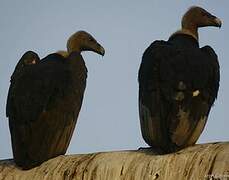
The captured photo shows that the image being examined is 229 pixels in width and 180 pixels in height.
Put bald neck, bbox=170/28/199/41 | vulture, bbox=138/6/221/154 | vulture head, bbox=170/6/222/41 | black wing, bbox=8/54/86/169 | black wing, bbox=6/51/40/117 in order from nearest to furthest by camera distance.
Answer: vulture, bbox=138/6/221/154
black wing, bbox=8/54/86/169
black wing, bbox=6/51/40/117
bald neck, bbox=170/28/199/41
vulture head, bbox=170/6/222/41

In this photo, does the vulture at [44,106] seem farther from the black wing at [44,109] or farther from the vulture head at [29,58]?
the vulture head at [29,58]

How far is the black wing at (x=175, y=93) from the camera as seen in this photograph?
7305 mm

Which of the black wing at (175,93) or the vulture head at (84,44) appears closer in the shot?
the black wing at (175,93)

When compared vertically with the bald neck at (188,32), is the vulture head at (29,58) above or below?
below

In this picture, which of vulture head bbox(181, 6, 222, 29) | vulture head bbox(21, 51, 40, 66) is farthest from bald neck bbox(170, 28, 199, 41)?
vulture head bbox(21, 51, 40, 66)

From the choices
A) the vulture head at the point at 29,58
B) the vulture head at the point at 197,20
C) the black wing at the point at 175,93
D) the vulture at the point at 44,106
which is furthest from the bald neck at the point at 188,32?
the vulture head at the point at 29,58

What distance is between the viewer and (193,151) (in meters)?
6.52

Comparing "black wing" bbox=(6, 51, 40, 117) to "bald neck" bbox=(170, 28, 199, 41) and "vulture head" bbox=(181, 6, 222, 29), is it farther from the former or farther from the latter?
"vulture head" bbox=(181, 6, 222, 29)

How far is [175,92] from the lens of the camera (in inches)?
296

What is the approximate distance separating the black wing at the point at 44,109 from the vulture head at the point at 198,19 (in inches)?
95.1

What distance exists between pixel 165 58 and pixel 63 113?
1561 millimetres

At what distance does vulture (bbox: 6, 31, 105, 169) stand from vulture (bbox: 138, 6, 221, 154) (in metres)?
1.03

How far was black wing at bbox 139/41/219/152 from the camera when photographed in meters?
7.30

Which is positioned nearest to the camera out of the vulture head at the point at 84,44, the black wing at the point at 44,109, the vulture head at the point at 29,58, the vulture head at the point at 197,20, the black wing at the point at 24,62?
the black wing at the point at 44,109
